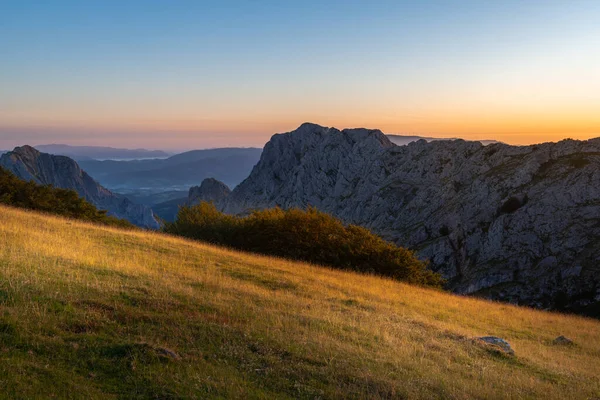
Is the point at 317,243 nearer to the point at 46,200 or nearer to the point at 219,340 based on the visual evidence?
the point at 46,200

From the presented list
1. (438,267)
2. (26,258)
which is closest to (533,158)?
(438,267)

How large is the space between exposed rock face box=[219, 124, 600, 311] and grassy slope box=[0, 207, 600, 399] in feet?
145

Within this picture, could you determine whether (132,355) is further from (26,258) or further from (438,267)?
(438,267)

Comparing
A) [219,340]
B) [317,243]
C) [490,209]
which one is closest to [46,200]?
[317,243]

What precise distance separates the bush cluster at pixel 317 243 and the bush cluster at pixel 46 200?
358 inches

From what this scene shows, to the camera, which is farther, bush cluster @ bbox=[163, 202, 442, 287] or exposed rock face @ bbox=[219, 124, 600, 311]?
Answer: exposed rock face @ bbox=[219, 124, 600, 311]

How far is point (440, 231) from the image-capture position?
80.8m

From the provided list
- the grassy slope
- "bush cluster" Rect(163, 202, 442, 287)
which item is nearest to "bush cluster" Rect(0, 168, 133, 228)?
"bush cluster" Rect(163, 202, 442, 287)

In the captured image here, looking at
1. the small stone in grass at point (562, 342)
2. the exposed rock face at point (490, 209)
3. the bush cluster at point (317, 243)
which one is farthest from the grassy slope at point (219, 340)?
the exposed rock face at point (490, 209)

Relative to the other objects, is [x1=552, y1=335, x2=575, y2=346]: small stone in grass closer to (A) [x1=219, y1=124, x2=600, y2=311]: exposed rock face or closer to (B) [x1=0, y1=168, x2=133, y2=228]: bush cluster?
(B) [x1=0, y1=168, x2=133, y2=228]: bush cluster

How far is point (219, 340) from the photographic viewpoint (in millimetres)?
8859

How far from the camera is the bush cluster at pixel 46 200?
3344 cm

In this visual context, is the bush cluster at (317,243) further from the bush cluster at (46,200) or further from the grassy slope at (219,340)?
the grassy slope at (219,340)

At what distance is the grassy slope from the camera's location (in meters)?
7.00
